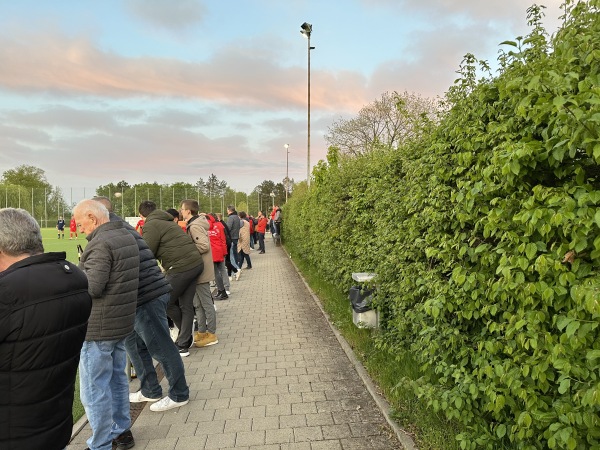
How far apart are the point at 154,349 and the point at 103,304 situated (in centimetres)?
103

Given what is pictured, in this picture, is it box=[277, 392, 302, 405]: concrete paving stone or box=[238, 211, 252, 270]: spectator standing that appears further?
box=[238, 211, 252, 270]: spectator standing

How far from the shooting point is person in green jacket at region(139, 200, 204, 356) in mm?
5121

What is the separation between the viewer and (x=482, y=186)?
2.42 metres

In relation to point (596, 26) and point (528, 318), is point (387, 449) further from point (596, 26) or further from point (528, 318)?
point (596, 26)

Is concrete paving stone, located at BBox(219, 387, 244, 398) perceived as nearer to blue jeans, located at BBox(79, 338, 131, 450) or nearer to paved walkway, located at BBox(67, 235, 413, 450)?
paved walkway, located at BBox(67, 235, 413, 450)

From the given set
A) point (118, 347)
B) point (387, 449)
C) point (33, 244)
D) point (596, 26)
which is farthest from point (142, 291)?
point (596, 26)

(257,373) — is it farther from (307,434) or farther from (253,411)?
(307,434)

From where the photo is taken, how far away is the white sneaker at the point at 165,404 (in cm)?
415

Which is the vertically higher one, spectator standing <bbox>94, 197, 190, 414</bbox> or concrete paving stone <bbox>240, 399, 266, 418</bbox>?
spectator standing <bbox>94, 197, 190, 414</bbox>

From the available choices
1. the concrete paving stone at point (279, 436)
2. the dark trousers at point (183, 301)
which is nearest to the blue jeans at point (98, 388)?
the concrete paving stone at point (279, 436)

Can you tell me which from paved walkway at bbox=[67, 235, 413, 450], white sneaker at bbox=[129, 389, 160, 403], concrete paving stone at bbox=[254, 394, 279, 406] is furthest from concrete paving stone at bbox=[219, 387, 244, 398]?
white sneaker at bbox=[129, 389, 160, 403]

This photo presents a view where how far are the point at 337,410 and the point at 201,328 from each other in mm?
3091

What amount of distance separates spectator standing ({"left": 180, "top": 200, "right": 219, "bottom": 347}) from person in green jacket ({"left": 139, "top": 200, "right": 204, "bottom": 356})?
44cm

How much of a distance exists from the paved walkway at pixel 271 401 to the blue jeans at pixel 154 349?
0.23 metres
